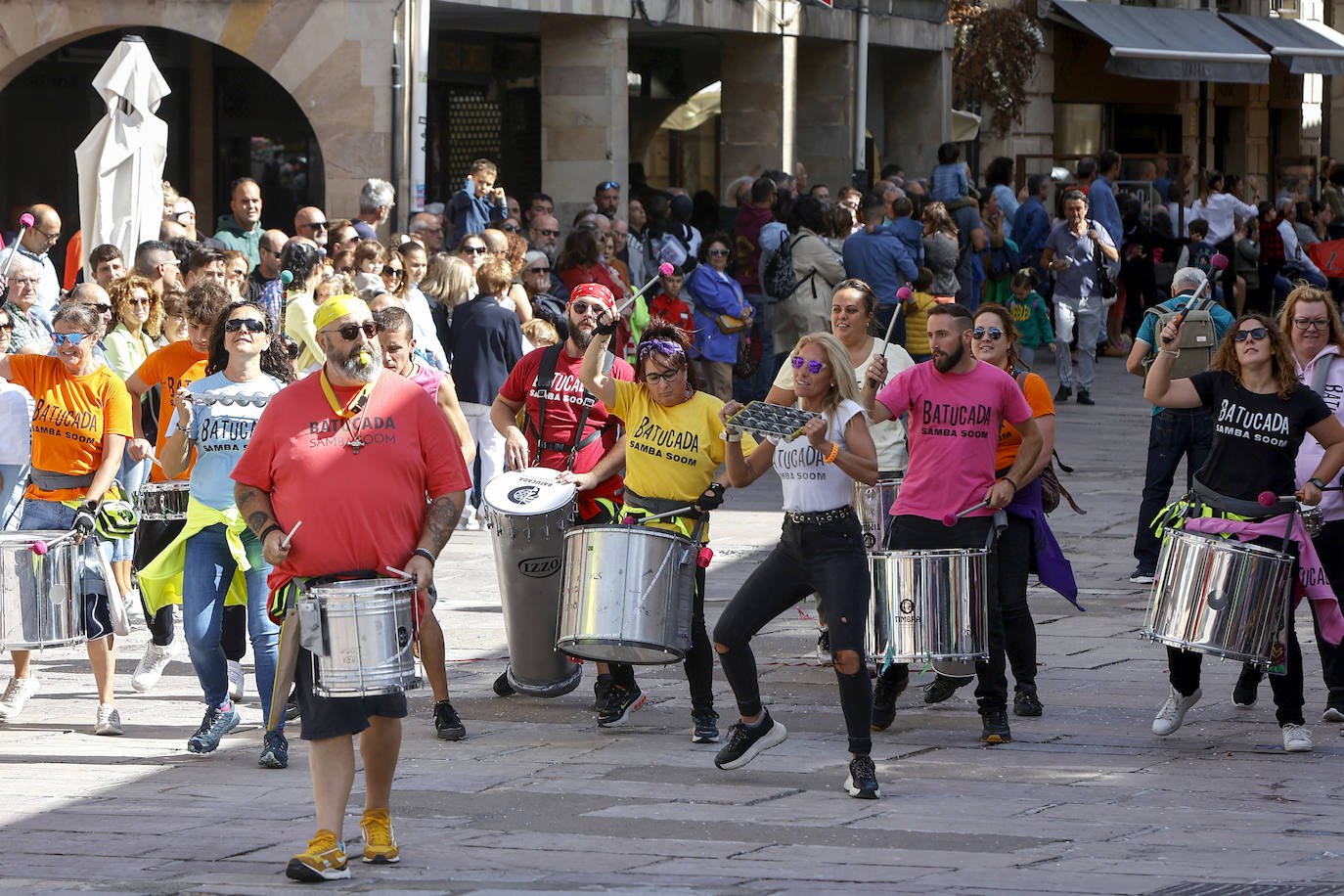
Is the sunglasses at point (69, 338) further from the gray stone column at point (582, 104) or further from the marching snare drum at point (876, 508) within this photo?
the gray stone column at point (582, 104)

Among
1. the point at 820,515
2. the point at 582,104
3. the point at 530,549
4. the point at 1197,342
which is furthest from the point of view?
the point at 582,104

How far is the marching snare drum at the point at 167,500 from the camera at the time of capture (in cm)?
839

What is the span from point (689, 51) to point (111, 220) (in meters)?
13.9

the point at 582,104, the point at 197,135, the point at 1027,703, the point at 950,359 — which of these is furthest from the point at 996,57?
the point at 950,359

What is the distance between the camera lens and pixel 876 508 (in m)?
9.16

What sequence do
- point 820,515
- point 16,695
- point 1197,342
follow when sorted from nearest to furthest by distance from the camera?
point 820,515 < point 16,695 < point 1197,342

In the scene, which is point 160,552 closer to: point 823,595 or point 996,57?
point 823,595

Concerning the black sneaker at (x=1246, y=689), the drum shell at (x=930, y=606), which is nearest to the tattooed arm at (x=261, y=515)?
the drum shell at (x=930, y=606)

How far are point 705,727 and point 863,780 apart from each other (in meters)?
1.05

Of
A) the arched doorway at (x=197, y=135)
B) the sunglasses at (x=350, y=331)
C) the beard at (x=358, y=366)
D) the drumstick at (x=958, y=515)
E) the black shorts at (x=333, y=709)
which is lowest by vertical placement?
the black shorts at (x=333, y=709)

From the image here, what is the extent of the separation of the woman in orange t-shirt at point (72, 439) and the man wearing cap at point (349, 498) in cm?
223

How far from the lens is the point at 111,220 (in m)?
13.4

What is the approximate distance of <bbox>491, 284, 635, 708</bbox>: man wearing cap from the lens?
8766mm

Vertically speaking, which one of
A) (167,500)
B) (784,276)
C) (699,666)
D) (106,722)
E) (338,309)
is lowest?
(106,722)
